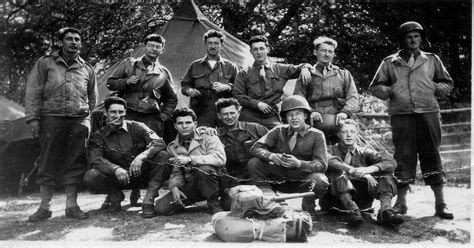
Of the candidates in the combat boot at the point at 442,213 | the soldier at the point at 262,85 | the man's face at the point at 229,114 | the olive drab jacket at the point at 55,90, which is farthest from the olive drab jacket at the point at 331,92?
the olive drab jacket at the point at 55,90

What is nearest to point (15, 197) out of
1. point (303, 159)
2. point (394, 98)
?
point (303, 159)

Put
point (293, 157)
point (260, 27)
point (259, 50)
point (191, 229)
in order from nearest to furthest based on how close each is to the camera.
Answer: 1. point (191, 229)
2. point (293, 157)
3. point (259, 50)
4. point (260, 27)

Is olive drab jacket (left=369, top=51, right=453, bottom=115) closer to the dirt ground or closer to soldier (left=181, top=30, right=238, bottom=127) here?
the dirt ground

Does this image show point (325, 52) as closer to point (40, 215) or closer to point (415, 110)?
point (415, 110)

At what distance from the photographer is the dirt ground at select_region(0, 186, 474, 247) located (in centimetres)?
360

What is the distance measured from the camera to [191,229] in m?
3.67

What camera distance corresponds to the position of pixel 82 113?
423cm

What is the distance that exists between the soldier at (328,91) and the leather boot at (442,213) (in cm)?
107

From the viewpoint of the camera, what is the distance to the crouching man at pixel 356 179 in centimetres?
386

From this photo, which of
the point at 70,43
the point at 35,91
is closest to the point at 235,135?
the point at 70,43

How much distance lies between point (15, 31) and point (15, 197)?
209 centimetres

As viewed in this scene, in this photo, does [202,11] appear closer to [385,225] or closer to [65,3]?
[65,3]

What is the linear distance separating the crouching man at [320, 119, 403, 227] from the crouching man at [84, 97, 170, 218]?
1.42m

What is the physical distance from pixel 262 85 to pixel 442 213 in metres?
1.97
